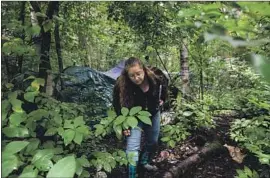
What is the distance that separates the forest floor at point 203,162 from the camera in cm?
397

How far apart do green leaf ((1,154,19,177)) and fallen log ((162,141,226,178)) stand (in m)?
2.71

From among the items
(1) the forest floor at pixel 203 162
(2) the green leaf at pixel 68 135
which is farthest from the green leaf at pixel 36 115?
(1) the forest floor at pixel 203 162

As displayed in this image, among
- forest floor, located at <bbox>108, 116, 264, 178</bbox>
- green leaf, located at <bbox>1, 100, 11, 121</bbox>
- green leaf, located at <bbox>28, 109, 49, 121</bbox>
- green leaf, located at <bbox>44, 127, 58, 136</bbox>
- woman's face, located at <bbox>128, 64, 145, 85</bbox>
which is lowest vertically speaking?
forest floor, located at <bbox>108, 116, 264, 178</bbox>

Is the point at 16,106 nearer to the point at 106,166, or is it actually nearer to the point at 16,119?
the point at 16,119

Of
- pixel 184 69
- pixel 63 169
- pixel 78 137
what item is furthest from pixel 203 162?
pixel 63 169

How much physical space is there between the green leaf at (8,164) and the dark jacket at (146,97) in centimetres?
217

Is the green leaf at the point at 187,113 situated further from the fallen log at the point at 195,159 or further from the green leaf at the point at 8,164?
the green leaf at the point at 8,164

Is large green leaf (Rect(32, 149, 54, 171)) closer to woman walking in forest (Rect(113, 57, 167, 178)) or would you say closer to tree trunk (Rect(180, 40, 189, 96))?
woman walking in forest (Rect(113, 57, 167, 178))

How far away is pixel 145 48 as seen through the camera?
5.29 m

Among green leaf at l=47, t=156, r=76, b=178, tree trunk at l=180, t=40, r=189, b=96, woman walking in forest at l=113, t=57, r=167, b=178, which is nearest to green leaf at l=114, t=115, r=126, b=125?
green leaf at l=47, t=156, r=76, b=178

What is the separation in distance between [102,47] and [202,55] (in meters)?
5.47

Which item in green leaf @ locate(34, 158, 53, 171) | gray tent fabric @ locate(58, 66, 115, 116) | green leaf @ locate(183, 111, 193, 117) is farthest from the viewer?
green leaf @ locate(183, 111, 193, 117)

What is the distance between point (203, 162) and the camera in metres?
4.29

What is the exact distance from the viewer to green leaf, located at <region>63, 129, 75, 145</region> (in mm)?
1663
